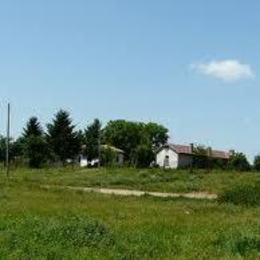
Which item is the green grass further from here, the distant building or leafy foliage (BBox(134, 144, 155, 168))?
the distant building

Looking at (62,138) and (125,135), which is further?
(125,135)

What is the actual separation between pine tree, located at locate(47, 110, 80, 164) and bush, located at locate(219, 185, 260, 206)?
229 ft

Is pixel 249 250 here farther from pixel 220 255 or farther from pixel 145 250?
pixel 145 250

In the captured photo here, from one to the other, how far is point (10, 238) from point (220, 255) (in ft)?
12.7

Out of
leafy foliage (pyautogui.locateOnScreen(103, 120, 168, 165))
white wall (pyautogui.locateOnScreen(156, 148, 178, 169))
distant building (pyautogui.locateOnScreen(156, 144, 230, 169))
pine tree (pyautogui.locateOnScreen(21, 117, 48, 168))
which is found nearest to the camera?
pine tree (pyautogui.locateOnScreen(21, 117, 48, 168))

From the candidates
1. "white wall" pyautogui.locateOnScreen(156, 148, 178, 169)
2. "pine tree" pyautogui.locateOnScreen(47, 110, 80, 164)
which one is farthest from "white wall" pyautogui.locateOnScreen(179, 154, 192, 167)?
"pine tree" pyautogui.locateOnScreen(47, 110, 80, 164)

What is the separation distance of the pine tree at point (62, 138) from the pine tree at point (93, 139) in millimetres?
8416

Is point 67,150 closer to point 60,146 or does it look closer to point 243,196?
point 60,146

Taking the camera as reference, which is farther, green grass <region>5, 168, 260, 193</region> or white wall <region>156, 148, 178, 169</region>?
white wall <region>156, 148, 178, 169</region>

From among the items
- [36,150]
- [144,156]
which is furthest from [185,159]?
[36,150]

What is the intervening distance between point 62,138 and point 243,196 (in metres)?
72.0

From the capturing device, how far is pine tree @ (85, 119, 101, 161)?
112500 millimetres

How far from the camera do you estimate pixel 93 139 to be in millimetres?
115625

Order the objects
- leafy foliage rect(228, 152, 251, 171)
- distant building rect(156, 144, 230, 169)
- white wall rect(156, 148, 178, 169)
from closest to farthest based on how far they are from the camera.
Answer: leafy foliage rect(228, 152, 251, 171) → distant building rect(156, 144, 230, 169) → white wall rect(156, 148, 178, 169)
